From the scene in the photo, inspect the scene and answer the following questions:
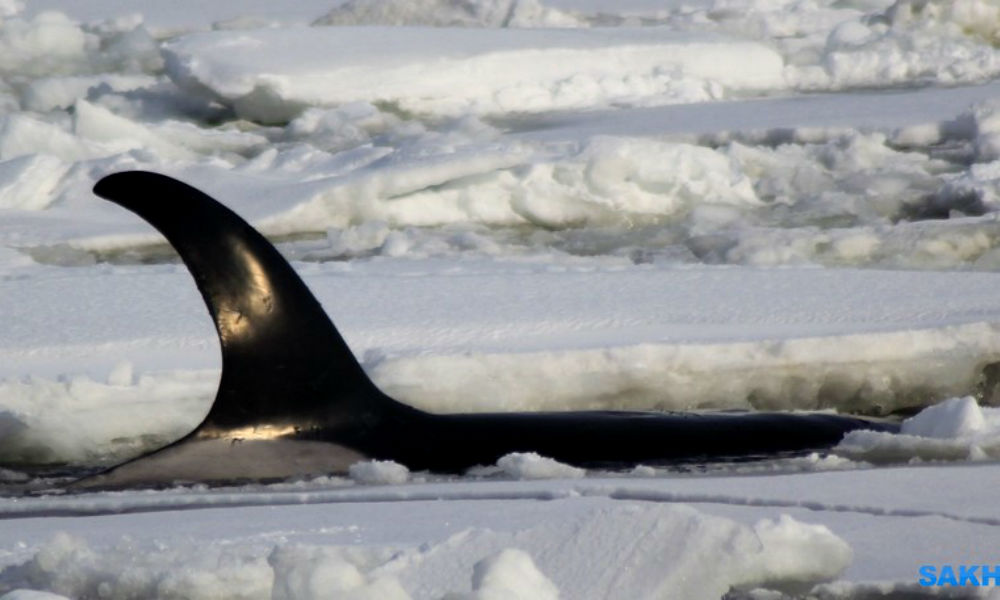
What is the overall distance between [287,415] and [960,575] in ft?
6.53

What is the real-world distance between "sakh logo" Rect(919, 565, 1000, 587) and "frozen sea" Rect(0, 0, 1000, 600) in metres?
0.03

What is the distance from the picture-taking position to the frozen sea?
122 inches

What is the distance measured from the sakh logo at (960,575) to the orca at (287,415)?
151 cm

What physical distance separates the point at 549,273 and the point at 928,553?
3.19 metres

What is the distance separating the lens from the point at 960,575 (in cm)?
314

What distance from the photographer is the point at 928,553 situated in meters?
3.31

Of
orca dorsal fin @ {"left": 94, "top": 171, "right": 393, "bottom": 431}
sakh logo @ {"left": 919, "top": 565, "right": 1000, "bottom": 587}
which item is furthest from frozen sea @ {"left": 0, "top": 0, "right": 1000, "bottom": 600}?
orca dorsal fin @ {"left": 94, "top": 171, "right": 393, "bottom": 431}

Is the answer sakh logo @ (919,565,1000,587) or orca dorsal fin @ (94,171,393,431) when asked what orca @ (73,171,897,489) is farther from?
sakh logo @ (919,565,1000,587)

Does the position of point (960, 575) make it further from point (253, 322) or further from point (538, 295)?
point (538, 295)

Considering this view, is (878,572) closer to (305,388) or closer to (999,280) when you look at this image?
(305,388)

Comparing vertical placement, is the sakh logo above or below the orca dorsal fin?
below

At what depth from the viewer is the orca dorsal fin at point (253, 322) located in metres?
4.51

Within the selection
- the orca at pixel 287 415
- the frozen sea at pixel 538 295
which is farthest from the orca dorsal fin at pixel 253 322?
the frozen sea at pixel 538 295

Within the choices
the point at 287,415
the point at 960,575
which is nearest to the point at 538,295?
the point at 287,415
